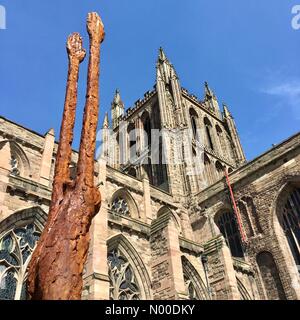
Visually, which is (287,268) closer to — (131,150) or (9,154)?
(9,154)

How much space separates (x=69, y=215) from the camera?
2.66m

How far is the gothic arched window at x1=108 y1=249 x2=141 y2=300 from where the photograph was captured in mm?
11609

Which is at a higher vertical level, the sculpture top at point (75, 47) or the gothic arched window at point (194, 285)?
the gothic arched window at point (194, 285)

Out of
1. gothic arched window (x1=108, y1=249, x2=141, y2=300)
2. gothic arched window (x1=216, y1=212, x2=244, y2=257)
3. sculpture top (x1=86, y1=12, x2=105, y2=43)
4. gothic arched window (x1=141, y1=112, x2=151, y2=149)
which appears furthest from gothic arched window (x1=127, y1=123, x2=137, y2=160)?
sculpture top (x1=86, y1=12, x2=105, y2=43)

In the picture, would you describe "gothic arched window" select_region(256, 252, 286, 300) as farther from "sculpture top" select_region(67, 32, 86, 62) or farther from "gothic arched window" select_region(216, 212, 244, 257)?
"sculpture top" select_region(67, 32, 86, 62)

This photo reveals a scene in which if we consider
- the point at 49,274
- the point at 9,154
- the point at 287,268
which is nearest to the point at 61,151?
the point at 49,274

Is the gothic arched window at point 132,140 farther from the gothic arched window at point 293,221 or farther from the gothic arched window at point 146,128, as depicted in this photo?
the gothic arched window at point 293,221

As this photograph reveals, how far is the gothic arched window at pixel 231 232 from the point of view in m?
18.7

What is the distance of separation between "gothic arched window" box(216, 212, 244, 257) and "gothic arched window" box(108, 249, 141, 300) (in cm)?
817

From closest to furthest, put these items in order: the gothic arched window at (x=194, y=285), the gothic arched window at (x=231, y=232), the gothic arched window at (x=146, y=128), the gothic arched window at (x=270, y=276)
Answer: the gothic arched window at (x=194, y=285)
the gothic arched window at (x=270, y=276)
the gothic arched window at (x=231, y=232)
the gothic arched window at (x=146, y=128)

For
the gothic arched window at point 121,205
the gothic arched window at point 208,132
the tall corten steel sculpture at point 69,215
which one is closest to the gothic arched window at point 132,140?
the gothic arched window at point 208,132

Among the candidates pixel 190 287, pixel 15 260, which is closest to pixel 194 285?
pixel 190 287

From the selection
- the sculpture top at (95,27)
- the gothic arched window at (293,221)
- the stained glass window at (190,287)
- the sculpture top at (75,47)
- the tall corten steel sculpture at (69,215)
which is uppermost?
the gothic arched window at (293,221)

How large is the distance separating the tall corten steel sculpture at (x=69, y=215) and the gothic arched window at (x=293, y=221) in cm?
1539
